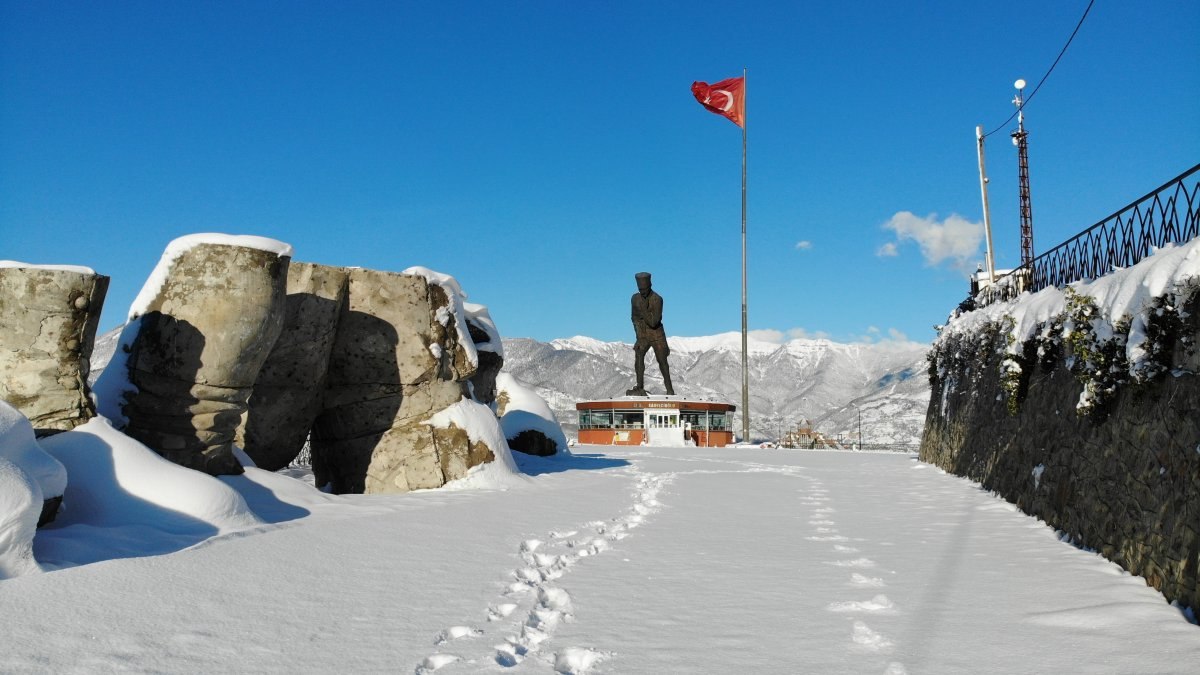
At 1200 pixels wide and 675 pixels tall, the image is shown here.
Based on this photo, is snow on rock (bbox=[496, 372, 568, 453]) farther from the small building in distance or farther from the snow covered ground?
the small building in distance

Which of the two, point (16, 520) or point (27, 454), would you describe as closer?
point (16, 520)

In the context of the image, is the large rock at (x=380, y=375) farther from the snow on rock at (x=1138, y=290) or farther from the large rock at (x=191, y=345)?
the snow on rock at (x=1138, y=290)

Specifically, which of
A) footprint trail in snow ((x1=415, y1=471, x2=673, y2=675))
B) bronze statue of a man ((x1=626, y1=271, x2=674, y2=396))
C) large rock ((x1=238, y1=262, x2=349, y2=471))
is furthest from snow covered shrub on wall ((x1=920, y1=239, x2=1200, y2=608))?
bronze statue of a man ((x1=626, y1=271, x2=674, y2=396))

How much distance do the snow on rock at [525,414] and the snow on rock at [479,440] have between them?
5.66m

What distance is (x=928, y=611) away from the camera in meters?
3.99

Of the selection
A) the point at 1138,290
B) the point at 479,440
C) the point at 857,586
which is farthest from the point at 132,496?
the point at 1138,290

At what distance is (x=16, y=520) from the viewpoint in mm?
3600

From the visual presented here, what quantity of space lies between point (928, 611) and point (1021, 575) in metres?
1.33

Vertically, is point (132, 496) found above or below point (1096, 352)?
below

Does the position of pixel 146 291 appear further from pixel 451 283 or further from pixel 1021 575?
pixel 1021 575

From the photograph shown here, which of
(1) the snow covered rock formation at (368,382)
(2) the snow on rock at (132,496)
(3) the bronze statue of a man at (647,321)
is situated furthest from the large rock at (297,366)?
(3) the bronze statue of a man at (647,321)

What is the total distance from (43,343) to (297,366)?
11.1 ft

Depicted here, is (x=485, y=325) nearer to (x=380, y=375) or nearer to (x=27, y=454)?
(x=380, y=375)

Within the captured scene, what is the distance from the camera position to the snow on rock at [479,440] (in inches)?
361
